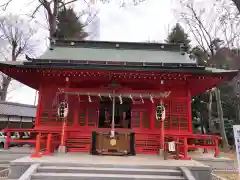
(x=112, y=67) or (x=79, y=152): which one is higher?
(x=112, y=67)

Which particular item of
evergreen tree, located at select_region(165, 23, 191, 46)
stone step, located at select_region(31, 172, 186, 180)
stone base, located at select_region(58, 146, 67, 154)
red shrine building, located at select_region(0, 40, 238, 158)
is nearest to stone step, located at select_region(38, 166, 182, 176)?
stone step, located at select_region(31, 172, 186, 180)

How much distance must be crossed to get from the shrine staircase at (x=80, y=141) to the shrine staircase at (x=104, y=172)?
3225mm

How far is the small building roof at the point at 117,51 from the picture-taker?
471 inches

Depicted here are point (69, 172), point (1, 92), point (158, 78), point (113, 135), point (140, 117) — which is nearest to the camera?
point (69, 172)

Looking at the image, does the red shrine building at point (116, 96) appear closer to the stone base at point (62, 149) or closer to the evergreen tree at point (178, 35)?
the stone base at point (62, 149)

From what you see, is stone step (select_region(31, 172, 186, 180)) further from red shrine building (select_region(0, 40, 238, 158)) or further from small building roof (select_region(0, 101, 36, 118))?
small building roof (select_region(0, 101, 36, 118))

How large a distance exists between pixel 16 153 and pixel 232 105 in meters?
24.0

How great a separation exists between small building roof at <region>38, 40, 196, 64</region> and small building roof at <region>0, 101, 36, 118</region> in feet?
44.3

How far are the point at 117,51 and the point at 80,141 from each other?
221 inches

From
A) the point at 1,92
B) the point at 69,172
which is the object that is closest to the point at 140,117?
the point at 69,172

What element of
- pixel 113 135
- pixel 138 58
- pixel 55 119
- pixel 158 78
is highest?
pixel 138 58

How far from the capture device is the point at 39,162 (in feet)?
23.5

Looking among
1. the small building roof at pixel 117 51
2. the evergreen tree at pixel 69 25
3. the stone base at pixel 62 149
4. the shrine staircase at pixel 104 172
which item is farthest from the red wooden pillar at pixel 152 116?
the evergreen tree at pixel 69 25

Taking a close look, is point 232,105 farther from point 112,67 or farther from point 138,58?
point 112,67
